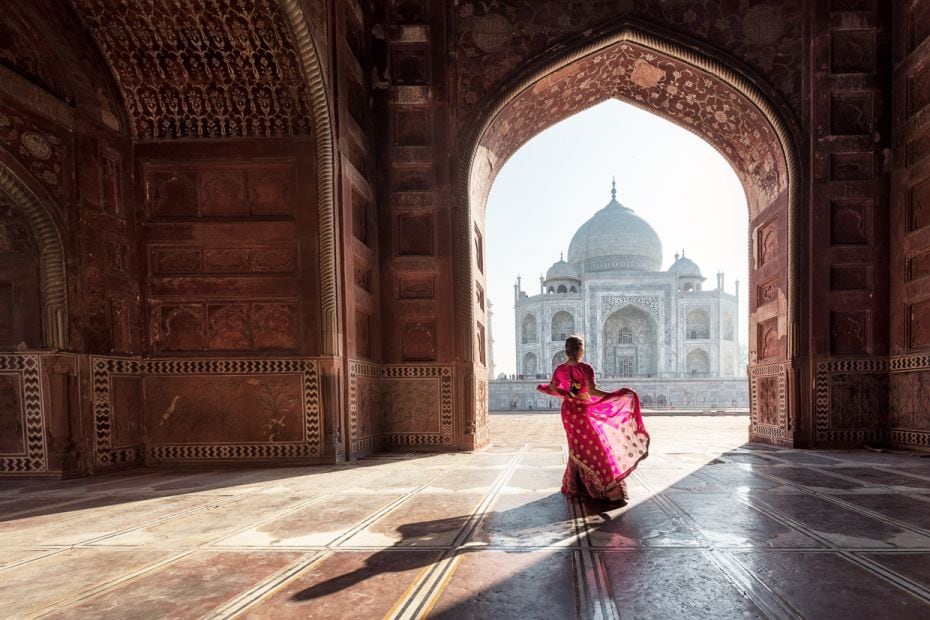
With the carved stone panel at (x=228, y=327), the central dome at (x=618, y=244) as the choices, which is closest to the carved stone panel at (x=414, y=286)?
the carved stone panel at (x=228, y=327)

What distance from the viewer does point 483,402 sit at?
24.5ft

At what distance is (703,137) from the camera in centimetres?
812

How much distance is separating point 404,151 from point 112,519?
5.16 metres

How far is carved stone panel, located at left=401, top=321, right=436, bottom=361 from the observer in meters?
6.67

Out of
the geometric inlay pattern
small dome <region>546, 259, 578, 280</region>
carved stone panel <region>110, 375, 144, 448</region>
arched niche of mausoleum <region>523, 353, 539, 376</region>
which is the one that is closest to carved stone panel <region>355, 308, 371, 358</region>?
the geometric inlay pattern

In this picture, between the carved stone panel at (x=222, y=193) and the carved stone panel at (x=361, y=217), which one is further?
the carved stone panel at (x=361, y=217)

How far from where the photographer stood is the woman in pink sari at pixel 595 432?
11.2 feet

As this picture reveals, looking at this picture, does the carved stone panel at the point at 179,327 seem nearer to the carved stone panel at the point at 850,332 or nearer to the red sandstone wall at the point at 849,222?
the red sandstone wall at the point at 849,222

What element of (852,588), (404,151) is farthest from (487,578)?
(404,151)

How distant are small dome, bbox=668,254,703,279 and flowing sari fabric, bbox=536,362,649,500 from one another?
30651 mm

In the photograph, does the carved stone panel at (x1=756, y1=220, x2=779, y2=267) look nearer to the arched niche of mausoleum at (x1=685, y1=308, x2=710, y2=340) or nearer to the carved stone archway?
the carved stone archway

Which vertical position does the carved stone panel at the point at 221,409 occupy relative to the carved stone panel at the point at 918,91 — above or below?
below

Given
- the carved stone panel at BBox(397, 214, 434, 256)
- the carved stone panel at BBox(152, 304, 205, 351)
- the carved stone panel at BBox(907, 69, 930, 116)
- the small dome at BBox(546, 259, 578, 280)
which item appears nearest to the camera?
the carved stone panel at BBox(152, 304, 205, 351)

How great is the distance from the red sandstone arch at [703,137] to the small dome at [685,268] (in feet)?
84.5
